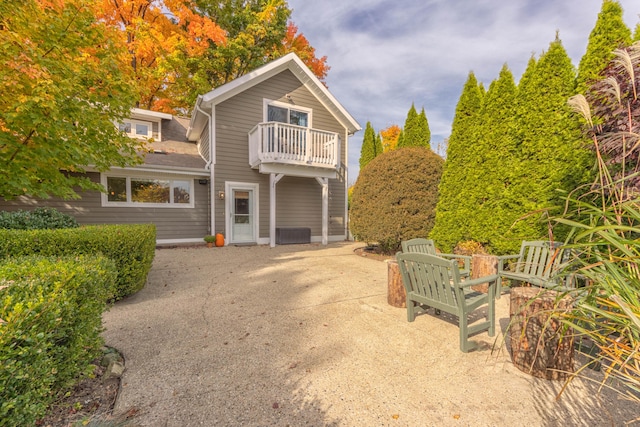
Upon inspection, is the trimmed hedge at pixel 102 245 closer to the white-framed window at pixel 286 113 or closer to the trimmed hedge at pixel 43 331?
the trimmed hedge at pixel 43 331

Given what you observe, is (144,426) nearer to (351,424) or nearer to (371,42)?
(351,424)

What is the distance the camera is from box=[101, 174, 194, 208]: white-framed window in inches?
347

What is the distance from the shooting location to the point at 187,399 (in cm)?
211

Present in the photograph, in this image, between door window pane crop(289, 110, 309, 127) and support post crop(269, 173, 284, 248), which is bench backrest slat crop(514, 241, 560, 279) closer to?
support post crop(269, 173, 284, 248)

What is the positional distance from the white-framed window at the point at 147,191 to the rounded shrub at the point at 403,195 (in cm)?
663

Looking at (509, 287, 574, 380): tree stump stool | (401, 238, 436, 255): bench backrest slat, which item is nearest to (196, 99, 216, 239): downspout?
(401, 238, 436, 255): bench backrest slat

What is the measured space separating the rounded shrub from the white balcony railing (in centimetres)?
297

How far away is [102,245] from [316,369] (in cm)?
346

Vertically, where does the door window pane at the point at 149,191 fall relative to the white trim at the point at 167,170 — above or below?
below

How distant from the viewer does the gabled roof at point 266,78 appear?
958 cm

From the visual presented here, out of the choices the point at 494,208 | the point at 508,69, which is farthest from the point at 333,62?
the point at 494,208

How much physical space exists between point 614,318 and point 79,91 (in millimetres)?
6351

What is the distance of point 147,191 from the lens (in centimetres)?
932

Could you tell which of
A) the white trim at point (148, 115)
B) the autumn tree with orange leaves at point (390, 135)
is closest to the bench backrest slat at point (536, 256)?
the white trim at point (148, 115)
